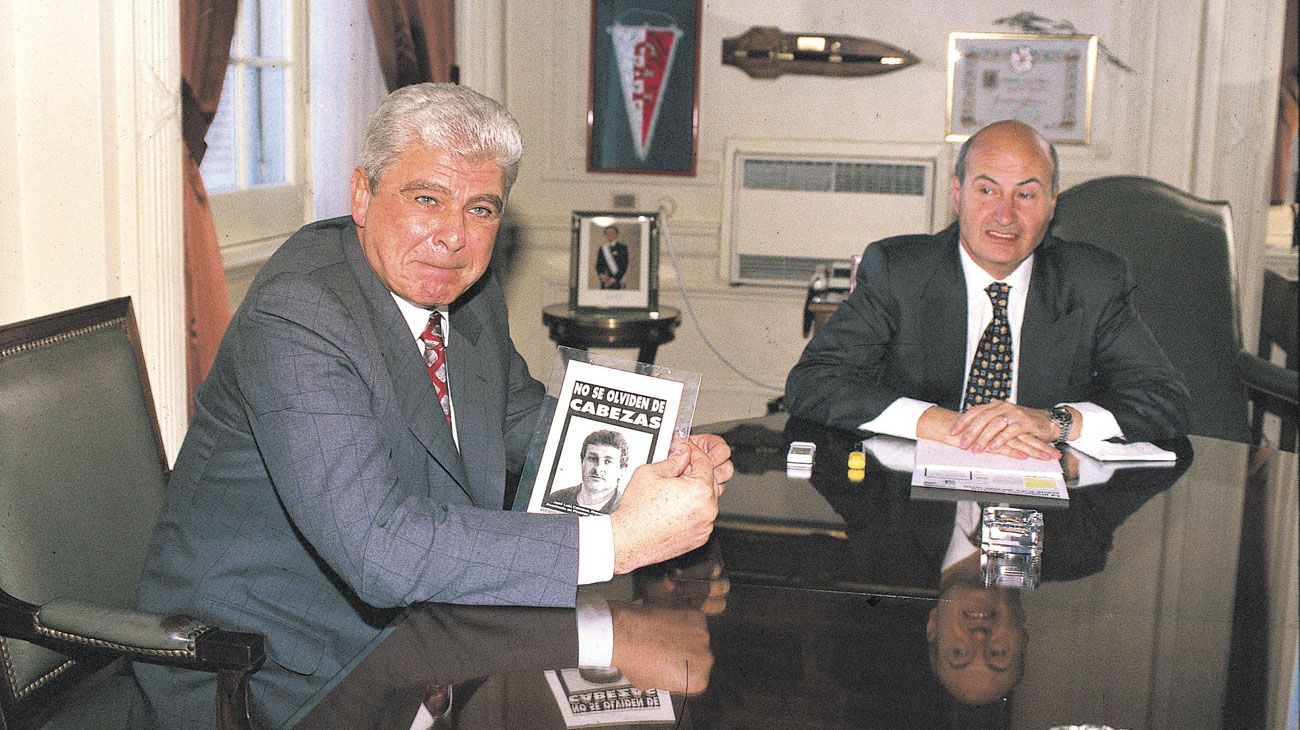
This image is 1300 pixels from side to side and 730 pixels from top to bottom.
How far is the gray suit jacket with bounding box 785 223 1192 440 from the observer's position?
263 centimetres

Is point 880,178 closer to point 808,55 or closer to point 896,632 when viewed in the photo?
point 808,55

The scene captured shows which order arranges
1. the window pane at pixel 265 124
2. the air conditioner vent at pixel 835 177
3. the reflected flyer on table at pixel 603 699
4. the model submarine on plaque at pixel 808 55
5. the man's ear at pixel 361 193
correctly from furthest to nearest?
the air conditioner vent at pixel 835 177 < the model submarine on plaque at pixel 808 55 < the window pane at pixel 265 124 < the man's ear at pixel 361 193 < the reflected flyer on table at pixel 603 699

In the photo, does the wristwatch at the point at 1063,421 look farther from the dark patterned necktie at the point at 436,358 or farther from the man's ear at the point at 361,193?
the man's ear at the point at 361,193

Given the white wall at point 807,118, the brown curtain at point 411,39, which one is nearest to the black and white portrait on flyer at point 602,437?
the brown curtain at point 411,39

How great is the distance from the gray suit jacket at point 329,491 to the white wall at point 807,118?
11.7ft

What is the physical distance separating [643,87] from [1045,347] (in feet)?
9.96

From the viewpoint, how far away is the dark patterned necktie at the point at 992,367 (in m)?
2.71

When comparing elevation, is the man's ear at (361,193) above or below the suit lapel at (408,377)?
above

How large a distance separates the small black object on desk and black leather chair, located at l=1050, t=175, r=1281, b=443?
5.16 feet

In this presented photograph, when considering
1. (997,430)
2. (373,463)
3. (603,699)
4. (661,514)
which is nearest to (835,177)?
(997,430)

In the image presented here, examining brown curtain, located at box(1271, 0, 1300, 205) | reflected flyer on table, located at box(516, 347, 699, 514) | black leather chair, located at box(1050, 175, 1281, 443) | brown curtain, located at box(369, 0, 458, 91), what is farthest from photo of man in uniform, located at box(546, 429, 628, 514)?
brown curtain, located at box(1271, 0, 1300, 205)

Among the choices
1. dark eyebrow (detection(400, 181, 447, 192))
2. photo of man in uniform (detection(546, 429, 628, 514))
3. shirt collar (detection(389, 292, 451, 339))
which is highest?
dark eyebrow (detection(400, 181, 447, 192))

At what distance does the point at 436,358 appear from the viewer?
1.87m

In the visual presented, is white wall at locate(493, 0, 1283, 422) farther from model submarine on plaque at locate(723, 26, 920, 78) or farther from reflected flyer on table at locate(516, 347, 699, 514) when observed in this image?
reflected flyer on table at locate(516, 347, 699, 514)
